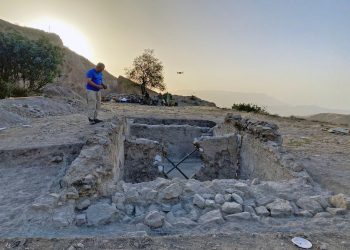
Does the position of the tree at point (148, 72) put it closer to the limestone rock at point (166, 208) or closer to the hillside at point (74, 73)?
the hillside at point (74, 73)

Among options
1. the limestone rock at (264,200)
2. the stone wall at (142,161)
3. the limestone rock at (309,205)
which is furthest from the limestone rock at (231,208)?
the stone wall at (142,161)

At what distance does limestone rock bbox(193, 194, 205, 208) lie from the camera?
492 centimetres

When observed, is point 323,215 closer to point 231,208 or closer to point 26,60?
point 231,208

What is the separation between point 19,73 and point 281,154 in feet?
72.5

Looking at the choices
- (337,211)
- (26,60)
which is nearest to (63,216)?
(337,211)

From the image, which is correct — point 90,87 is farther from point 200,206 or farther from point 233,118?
point 200,206

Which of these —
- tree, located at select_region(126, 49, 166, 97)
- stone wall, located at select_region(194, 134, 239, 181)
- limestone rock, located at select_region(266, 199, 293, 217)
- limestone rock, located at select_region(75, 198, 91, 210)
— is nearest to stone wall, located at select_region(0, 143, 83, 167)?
limestone rock, located at select_region(75, 198, 91, 210)

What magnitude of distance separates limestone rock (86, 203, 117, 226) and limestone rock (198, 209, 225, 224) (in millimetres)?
1116

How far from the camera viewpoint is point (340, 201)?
517 centimetres

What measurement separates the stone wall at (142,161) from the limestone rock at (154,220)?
5.80 m

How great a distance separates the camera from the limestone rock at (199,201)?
4.92 m

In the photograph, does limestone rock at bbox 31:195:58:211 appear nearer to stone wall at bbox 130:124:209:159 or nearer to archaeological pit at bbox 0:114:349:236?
archaeological pit at bbox 0:114:349:236

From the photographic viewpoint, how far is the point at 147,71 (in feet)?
129

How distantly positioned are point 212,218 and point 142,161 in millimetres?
6041
